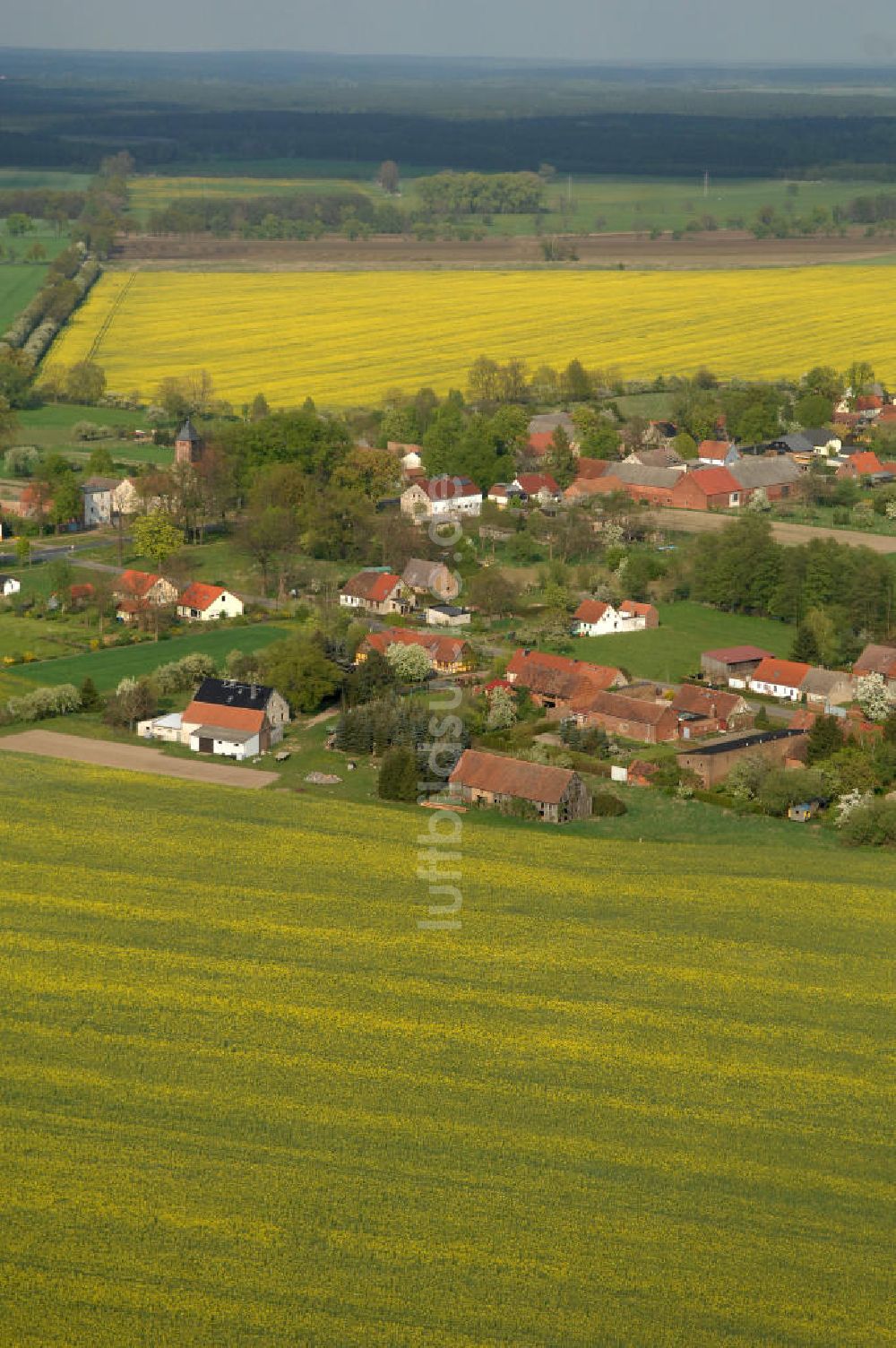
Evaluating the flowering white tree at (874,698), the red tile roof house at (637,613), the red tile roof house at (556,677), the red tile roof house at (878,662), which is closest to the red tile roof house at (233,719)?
the red tile roof house at (556,677)

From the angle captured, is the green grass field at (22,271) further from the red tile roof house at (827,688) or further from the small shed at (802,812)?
the small shed at (802,812)

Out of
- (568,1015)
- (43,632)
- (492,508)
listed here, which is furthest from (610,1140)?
(492,508)

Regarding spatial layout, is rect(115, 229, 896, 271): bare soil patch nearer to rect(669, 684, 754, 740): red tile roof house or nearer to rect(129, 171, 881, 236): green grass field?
rect(129, 171, 881, 236): green grass field

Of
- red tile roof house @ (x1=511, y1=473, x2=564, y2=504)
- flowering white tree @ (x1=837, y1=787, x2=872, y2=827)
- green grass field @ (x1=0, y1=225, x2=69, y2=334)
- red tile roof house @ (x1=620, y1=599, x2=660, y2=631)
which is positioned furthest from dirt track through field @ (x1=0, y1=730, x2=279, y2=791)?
green grass field @ (x1=0, y1=225, x2=69, y2=334)

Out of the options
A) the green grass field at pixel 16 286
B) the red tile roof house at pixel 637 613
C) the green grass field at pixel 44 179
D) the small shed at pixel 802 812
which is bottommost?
the green grass field at pixel 16 286

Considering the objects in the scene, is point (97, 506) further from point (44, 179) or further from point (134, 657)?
point (44, 179)

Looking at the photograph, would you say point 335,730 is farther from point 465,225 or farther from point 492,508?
point 465,225
